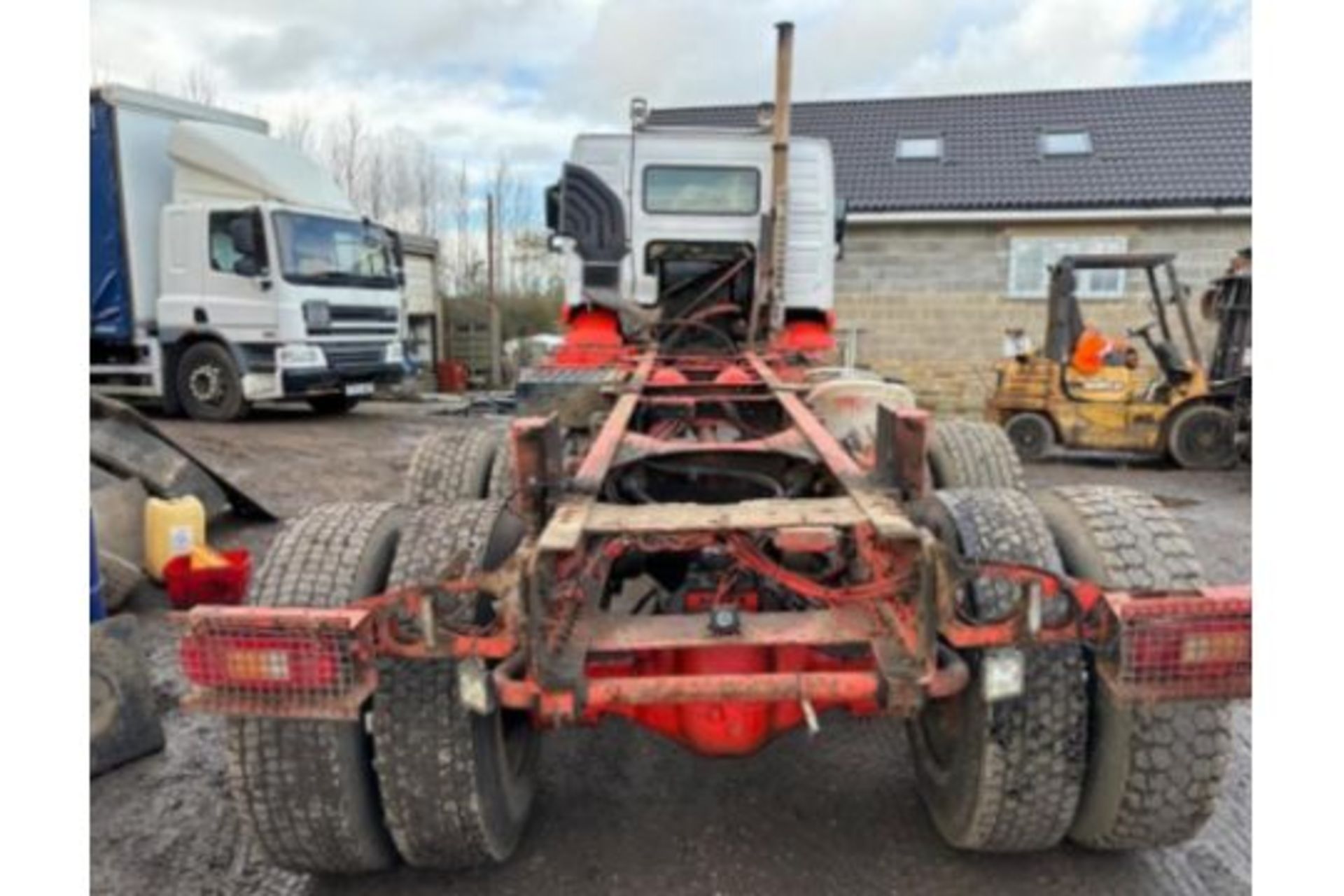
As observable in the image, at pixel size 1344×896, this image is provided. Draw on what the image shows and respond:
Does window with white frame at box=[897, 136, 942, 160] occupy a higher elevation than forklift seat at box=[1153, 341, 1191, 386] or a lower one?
higher

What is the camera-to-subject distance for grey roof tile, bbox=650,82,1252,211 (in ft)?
44.3

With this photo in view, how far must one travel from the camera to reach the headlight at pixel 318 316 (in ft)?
35.8

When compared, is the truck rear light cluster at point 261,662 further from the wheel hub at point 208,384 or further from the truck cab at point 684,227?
the wheel hub at point 208,384

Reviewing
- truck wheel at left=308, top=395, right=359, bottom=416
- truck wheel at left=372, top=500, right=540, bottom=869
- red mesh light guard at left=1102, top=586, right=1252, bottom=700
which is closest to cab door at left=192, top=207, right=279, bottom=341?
truck wheel at left=308, top=395, right=359, bottom=416

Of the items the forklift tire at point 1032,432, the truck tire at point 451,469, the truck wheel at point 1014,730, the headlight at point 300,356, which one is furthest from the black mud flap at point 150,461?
the forklift tire at point 1032,432

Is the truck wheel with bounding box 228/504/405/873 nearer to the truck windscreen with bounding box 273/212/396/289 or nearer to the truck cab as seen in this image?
the truck cab

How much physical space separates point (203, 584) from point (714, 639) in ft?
11.0

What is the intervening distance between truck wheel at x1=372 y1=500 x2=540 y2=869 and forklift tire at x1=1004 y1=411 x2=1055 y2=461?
8560 millimetres

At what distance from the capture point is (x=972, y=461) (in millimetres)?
3674

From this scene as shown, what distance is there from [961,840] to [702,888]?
714mm

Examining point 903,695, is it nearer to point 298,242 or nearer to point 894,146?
point 298,242

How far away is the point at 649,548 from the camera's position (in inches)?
95.2

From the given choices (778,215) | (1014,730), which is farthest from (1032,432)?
(1014,730)

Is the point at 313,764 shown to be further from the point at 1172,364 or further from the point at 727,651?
the point at 1172,364
